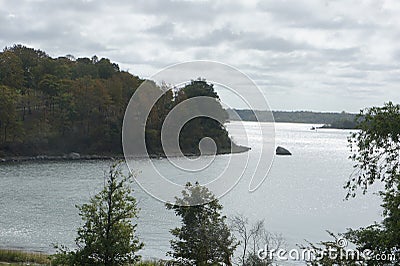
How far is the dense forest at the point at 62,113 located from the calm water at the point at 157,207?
Answer: 14336 mm

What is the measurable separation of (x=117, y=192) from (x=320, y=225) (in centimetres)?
1654

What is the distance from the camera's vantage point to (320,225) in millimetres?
26781

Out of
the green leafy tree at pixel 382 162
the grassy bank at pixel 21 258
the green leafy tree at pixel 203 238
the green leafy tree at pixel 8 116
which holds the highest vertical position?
the green leafy tree at pixel 8 116

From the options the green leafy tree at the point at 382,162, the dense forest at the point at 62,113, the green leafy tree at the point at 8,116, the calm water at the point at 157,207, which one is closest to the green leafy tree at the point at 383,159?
the green leafy tree at the point at 382,162

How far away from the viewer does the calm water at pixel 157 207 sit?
79.8ft

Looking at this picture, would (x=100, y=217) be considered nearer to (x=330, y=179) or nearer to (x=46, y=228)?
(x=46, y=228)

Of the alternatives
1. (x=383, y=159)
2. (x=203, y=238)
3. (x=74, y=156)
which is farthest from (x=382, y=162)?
(x=74, y=156)

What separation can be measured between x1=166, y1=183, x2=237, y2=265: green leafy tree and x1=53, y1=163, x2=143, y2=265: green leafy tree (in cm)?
126

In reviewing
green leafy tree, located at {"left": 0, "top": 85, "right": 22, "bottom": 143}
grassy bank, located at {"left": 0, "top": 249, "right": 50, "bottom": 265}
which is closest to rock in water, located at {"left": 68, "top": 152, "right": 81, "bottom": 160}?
green leafy tree, located at {"left": 0, "top": 85, "right": 22, "bottom": 143}

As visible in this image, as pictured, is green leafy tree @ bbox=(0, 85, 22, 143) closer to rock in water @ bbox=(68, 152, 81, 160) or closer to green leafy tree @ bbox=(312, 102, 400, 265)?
rock in water @ bbox=(68, 152, 81, 160)

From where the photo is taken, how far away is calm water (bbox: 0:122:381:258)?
79.8 feet

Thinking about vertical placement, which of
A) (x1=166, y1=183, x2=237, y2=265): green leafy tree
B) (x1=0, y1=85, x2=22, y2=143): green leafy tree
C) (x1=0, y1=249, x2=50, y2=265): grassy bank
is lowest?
(x1=0, y1=249, x2=50, y2=265): grassy bank

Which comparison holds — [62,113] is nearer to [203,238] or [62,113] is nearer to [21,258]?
[21,258]

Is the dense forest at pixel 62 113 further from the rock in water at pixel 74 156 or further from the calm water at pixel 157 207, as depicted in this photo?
the calm water at pixel 157 207
